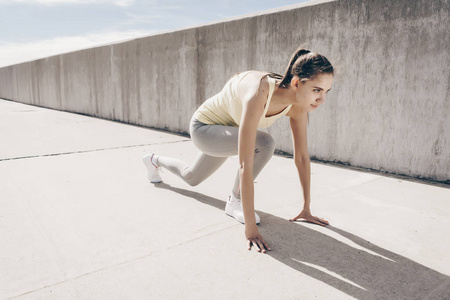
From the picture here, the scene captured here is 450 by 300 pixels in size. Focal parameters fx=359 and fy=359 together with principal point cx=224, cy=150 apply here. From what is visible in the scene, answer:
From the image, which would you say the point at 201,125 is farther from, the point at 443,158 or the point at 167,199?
the point at 443,158

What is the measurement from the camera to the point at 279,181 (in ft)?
11.0

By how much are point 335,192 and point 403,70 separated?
4.68ft

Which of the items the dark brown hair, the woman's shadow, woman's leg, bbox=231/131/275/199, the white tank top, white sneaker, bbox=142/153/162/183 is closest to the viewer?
the woman's shadow

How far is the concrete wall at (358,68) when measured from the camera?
329 centimetres

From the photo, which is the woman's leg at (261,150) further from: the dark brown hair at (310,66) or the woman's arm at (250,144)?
the dark brown hair at (310,66)

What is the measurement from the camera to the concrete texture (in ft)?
5.31

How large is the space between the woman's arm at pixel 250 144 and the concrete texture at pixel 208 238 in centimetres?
16

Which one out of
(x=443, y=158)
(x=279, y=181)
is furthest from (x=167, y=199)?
(x=443, y=158)

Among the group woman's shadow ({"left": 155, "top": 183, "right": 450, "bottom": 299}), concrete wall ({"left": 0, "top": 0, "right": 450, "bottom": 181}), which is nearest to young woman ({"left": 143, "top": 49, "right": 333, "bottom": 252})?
woman's shadow ({"left": 155, "top": 183, "right": 450, "bottom": 299})

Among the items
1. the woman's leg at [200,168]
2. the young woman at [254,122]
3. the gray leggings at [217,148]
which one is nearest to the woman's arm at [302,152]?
the young woman at [254,122]

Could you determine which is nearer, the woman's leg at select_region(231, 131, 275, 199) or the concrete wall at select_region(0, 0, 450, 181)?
the woman's leg at select_region(231, 131, 275, 199)

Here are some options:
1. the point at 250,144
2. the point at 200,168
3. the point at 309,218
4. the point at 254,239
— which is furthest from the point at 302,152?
the point at 200,168

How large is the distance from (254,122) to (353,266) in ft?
2.91

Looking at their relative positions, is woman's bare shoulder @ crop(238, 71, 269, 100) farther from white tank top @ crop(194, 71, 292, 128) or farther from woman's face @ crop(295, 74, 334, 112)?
woman's face @ crop(295, 74, 334, 112)
